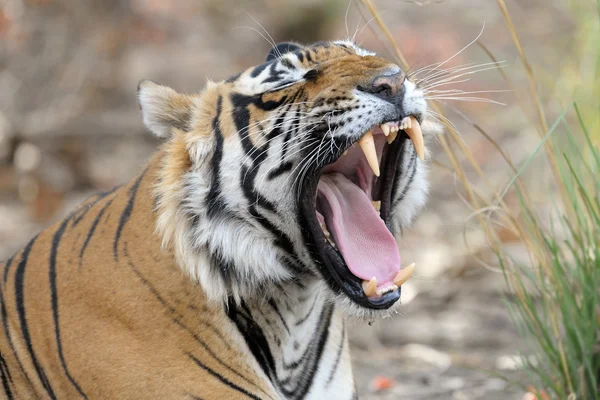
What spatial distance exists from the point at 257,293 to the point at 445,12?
9705 mm

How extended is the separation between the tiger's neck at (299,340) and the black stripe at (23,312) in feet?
2.29

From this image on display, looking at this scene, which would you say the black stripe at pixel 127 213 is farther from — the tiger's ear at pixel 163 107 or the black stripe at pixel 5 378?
the black stripe at pixel 5 378

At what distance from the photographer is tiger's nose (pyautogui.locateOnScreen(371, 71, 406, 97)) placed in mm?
2502

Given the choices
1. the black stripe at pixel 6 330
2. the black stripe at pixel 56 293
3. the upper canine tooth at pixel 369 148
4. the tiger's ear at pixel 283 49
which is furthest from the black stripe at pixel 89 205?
the upper canine tooth at pixel 369 148


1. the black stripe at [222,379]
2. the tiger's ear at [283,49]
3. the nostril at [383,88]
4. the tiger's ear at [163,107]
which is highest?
the tiger's ear at [283,49]

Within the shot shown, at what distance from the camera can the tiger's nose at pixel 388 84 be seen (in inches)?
98.5

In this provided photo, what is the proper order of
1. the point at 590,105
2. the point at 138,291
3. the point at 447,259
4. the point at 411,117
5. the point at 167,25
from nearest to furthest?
the point at 411,117
the point at 138,291
the point at 590,105
the point at 447,259
the point at 167,25

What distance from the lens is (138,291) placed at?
2.76m

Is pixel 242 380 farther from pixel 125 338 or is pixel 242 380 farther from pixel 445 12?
pixel 445 12

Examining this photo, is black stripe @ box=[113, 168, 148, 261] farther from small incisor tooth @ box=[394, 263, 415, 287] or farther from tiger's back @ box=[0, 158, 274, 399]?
small incisor tooth @ box=[394, 263, 415, 287]

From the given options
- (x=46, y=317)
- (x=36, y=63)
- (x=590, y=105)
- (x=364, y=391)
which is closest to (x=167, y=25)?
(x=36, y=63)

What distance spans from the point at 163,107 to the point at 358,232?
0.77 metres

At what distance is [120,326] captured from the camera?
2.75 metres

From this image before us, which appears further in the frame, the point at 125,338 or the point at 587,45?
the point at 587,45
